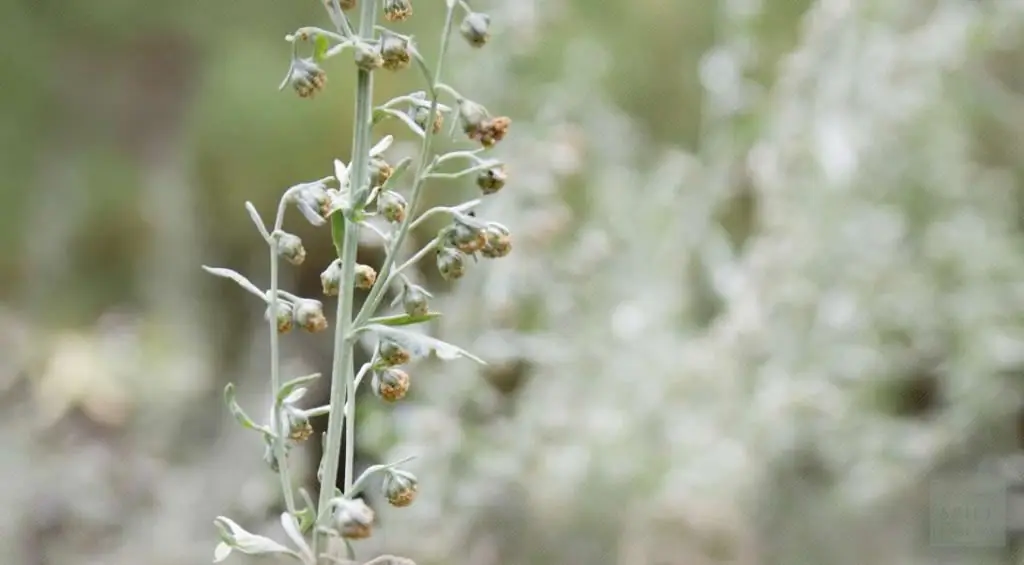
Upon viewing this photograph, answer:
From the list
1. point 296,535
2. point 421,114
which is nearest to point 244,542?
point 296,535

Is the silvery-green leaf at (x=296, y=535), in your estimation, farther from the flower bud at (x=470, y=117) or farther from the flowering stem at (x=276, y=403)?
the flower bud at (x=470, y=117)

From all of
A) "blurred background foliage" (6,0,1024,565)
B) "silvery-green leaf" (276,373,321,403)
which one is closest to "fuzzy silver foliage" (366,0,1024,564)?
"blurred background foliage" (6,0,1024,565)

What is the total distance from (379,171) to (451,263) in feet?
0.11

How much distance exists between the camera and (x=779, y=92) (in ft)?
3.50

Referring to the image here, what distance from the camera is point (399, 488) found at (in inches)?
11.3

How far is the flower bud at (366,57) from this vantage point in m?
0.25

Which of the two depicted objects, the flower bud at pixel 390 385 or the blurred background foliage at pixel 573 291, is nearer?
the flower bud at pixel 390 385

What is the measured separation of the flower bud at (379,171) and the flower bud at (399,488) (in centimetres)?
8

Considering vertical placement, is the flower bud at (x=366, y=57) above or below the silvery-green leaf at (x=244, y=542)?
above

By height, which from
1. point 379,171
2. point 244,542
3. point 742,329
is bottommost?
point 244,542

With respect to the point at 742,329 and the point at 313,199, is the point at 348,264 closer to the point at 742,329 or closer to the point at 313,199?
the point at 313,199

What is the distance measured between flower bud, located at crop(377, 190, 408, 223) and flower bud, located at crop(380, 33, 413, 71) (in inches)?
1.4

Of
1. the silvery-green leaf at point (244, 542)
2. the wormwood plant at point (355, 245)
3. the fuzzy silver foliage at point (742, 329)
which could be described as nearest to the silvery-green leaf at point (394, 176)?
the wormwood plant at point (355, 245)

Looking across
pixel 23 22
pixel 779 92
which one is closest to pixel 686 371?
pixel 779 92
